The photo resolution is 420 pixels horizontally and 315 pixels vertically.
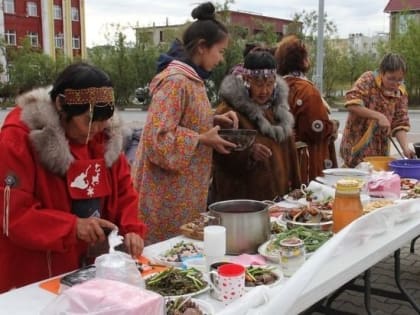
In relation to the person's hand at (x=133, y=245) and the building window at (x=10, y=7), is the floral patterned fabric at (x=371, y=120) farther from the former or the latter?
the building window at (x=10, y=7)

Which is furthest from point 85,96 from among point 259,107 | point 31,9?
point 31,9

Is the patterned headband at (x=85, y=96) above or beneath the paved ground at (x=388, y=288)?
above

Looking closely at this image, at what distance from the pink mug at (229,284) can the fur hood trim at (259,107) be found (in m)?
1.41

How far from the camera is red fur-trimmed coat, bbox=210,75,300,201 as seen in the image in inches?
112

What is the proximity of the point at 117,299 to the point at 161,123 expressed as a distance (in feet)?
4.11

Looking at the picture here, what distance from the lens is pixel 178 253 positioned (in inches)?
74.0

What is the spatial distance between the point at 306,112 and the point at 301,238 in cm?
157

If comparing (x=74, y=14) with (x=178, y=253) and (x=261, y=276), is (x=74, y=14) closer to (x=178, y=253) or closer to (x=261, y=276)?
(x=178, y=253)

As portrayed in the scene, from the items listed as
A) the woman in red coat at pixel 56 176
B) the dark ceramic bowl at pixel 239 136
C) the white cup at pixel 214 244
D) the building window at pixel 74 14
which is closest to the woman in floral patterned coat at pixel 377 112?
the dark ceramic bowl at pixel 239 136

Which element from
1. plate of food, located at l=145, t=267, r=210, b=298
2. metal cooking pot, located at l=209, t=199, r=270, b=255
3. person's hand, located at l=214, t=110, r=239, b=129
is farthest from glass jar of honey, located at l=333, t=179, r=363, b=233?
person's hand, located at l=214, t=110, r=239, b=129

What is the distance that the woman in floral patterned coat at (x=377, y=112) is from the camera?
350 centimetres

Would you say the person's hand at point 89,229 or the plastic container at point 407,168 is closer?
the person's hand at point 89,229

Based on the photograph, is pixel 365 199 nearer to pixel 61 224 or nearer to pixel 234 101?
pixel 234 101

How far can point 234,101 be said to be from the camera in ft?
9.45
